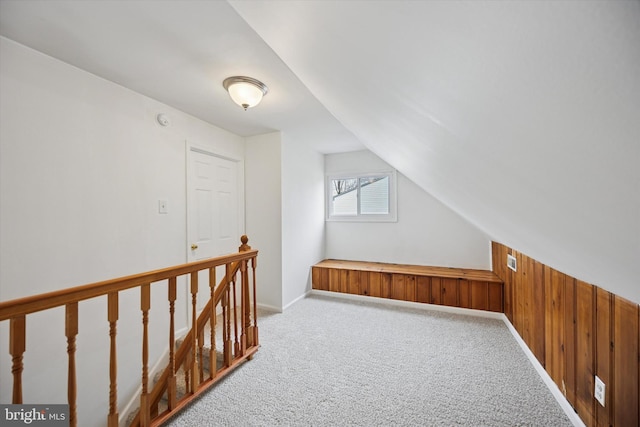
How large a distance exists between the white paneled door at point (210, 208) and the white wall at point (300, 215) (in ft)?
2.11

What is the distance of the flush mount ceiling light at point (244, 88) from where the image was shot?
1.85 meters

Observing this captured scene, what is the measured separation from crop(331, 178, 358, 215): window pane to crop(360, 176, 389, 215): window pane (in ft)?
0.37

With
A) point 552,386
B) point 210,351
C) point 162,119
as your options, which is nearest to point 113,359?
point 210,351

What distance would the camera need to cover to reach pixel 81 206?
71.0 inches

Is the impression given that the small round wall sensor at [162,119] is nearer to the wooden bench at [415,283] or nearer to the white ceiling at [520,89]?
the white ceiling at [520,89]

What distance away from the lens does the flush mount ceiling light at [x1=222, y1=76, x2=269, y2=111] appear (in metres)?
1.85

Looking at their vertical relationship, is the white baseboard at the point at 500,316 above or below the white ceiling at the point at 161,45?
below

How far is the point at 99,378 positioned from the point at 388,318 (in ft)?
8.53

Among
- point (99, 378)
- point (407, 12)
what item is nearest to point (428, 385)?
point (407, 12)

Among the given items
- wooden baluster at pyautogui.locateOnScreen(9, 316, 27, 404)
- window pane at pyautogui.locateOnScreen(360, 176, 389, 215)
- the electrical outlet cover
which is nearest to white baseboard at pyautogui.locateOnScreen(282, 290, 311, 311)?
window pane at pyautogui.locateOnScreen(360, 176, 389, 215)

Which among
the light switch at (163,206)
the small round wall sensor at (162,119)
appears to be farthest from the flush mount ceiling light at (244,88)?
the light switch at (163,206)

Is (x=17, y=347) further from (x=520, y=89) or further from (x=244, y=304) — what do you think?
(x=520, y=89)

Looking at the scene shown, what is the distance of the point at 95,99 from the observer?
74.2 inches

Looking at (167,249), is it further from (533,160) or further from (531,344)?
(531,344)
